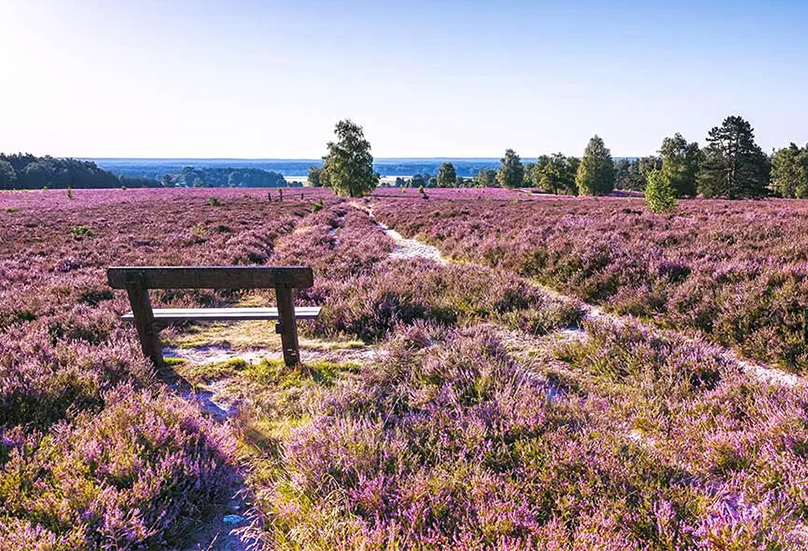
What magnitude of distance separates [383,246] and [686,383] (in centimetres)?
1082

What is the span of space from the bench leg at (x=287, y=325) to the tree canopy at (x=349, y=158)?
182ft

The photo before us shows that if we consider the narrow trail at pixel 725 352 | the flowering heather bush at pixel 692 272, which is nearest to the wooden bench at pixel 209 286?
the narrow trail at pixel 725 352

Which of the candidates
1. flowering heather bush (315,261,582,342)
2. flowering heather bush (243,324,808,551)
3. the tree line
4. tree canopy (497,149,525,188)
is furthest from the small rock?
tree canopy (497,149,525,188)

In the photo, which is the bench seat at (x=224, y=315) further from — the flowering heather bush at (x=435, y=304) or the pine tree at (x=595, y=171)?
the pine tree at (x=595, y=171)

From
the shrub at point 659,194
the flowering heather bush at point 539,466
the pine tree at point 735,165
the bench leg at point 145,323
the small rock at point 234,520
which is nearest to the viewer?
the flowering heather bush at point 539,466

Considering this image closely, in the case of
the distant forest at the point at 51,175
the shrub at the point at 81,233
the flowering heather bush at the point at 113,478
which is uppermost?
the distant forest at the point at 51,175

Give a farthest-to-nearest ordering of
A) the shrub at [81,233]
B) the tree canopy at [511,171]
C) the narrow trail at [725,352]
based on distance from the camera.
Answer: the tree canopy at [511,171], the shrub at [81,233], the narrow trail at [725,352]

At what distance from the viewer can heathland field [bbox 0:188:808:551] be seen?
2.44 m

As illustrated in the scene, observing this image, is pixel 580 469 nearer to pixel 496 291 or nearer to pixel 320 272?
pixel 496 291

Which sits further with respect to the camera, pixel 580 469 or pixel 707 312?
pixel 707 312

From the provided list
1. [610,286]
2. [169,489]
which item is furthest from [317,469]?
[610,286]

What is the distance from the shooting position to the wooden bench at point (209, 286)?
4676 mm

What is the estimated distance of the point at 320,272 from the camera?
35.1ft

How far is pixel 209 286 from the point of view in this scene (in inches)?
189
